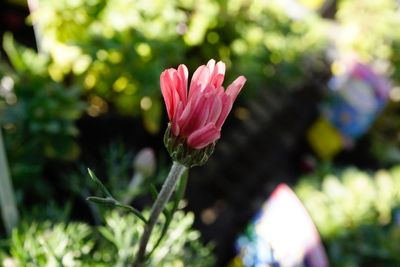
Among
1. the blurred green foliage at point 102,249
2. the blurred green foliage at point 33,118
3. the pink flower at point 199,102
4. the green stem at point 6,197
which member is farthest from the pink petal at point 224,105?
the blurred green foliage at point 33,118

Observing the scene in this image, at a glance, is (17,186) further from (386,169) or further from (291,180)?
(386,169)

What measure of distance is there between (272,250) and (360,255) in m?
0.71

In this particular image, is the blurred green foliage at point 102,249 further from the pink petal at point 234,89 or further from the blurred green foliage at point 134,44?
the blurred green foliage at point 134,44

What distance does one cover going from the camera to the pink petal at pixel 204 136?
405 mm

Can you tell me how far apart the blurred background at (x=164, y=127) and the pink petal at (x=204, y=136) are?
0.31m

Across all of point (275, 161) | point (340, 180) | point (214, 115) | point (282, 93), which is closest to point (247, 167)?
point (275, 161)

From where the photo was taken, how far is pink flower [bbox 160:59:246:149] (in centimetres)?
40

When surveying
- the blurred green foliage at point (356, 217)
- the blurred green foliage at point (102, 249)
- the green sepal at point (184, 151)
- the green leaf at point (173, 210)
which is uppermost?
the green sepal at point (184, 151)

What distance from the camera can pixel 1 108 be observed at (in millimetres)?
1009

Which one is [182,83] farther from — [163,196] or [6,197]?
[6,197]

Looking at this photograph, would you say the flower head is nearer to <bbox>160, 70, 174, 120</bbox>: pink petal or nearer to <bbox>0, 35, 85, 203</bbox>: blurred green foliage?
<bbox>160, 70, 174, 120</bbox>: pink petal

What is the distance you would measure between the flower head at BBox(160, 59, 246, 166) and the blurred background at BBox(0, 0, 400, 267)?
12.7 inches

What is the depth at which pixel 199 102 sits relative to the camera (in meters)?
0.40

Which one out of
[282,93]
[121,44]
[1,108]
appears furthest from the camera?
[282,93]
